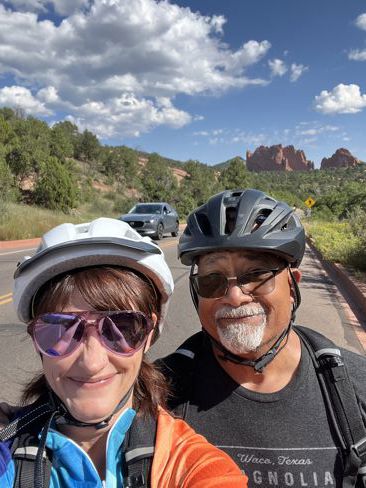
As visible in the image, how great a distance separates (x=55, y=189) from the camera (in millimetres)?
28625

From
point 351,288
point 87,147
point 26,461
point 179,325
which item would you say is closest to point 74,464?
point 26,461

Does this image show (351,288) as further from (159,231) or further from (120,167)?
(120,167)

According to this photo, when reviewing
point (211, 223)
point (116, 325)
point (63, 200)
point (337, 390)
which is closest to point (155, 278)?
point (116, 325)

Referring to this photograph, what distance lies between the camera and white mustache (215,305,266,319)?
1.79 meters

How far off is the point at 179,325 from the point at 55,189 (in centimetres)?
2433

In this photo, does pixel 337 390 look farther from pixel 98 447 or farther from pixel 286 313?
pixel 98 447

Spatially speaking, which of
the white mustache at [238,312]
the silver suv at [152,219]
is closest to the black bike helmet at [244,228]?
the white mustache at [238,312]

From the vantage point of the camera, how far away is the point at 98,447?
4.85 feet

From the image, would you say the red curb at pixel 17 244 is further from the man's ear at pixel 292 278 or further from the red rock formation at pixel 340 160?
the red rock formation at pixel 340 160

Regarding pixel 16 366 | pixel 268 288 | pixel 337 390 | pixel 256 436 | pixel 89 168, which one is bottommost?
pixel 16 366

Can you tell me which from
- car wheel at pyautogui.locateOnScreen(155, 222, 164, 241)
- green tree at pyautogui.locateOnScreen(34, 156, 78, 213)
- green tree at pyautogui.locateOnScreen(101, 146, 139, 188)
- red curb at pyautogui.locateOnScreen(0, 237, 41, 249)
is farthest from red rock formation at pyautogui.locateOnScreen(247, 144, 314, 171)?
red curb at pyautogui.locateOnScreen(0, 237, 41, 249)

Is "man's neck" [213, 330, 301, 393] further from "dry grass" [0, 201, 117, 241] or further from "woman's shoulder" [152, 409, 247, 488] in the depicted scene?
"dry grass" [0, 201, 117, 241]

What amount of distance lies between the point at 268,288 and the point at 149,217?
56.1ft

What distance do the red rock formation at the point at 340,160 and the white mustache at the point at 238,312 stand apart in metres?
185
